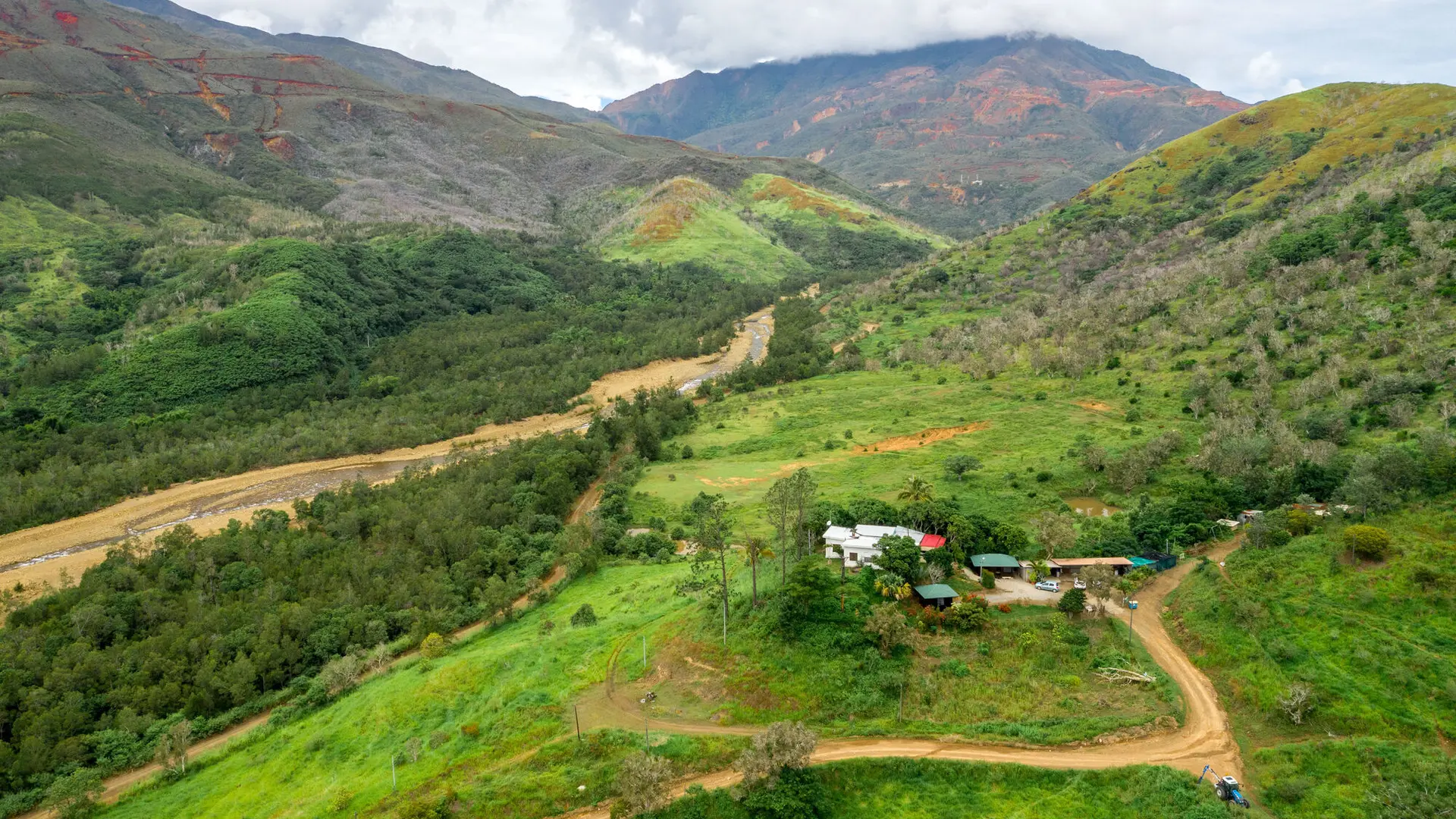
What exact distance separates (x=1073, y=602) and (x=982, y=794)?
12.0 metres

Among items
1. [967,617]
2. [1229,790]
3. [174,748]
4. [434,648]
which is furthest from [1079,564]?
[174,748]

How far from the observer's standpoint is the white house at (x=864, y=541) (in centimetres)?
4294

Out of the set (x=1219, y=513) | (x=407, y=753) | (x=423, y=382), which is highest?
(x=423, y=382)

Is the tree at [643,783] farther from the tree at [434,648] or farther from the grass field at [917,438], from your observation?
the grass field at [917,438]

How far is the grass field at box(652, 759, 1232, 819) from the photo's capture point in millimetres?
26453

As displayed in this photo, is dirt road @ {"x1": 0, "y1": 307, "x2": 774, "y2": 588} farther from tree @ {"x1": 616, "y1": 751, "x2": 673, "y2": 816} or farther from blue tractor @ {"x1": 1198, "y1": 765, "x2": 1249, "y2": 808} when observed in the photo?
blue tractor @ {"x1": 1198, "y1": 765, "x2": 1249, "y2": 808}

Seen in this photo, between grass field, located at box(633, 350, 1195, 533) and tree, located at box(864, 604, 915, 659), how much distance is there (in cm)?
2119

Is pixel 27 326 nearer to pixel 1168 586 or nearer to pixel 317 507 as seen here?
pixel 317 507

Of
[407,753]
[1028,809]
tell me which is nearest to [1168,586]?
[1028,809]

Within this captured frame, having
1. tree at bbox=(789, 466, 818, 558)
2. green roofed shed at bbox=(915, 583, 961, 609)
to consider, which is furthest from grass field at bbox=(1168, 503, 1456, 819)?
tree at bbox=(789, 466, 818, 558)

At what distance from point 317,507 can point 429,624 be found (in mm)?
23049

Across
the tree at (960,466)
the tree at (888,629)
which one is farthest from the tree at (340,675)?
the tree at (960,466)

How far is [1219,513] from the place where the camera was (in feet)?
→ 157

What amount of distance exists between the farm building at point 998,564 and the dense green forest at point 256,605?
28.7 m
